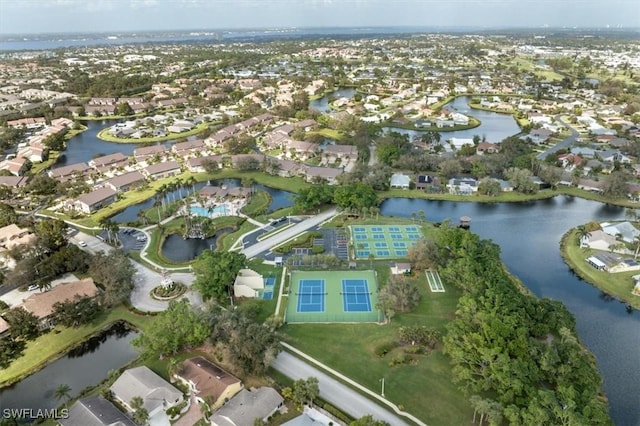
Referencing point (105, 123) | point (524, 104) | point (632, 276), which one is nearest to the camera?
point (632, 276)

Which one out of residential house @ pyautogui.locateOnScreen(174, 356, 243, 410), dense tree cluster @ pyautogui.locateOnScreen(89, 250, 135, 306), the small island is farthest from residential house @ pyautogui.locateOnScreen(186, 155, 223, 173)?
the small island

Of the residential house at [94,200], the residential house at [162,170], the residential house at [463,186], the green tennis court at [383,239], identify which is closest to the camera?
the green tennis court at [383,239]

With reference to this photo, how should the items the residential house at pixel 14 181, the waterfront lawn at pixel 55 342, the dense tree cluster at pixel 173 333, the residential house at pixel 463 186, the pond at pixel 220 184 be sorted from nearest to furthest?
1. the dense tree cluster at pixel 173 333
2. the waterfront lawn at pixel 55 342
3. the pond at pixel 220 184
4. the residential house at pixel 463 186
5. the residential house at pixel 14 181

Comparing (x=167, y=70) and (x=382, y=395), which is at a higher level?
(x=167, y=70)

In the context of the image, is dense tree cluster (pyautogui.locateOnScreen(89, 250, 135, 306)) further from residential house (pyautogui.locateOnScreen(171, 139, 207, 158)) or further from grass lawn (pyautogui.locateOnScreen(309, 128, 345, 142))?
grass lawn (pyautogui.locateOnScreen(309, 128, 345, 142))

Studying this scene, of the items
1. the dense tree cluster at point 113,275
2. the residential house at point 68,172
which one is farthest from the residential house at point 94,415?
the residential house at point 68,172

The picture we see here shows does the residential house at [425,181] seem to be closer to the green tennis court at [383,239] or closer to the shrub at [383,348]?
the green tennis court at [383,239]

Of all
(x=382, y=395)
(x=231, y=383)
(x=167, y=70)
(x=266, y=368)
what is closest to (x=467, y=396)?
(x=382, y=395)

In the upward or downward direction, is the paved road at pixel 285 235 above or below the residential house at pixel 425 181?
below

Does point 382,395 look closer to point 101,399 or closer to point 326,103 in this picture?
point 101,399
